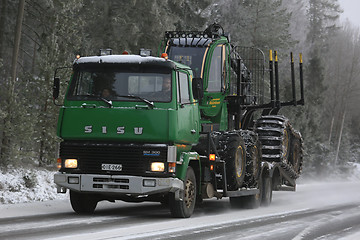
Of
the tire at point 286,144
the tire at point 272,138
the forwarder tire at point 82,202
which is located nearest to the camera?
the forwarder tire at point 82,202

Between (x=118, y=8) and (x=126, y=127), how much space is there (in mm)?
21030

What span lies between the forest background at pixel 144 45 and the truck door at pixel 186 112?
22.3 ft

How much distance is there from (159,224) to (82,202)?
7.84ft

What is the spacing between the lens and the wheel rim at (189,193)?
11.9 meters

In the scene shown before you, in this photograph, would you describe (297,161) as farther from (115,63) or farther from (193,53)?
(115,63)

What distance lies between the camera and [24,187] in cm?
1661

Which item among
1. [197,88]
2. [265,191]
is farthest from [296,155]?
[197,88]

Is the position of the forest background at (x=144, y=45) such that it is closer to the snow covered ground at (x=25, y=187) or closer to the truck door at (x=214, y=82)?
the snow covered ground at (x=25, y=187)

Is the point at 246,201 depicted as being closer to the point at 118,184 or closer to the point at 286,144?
the point at 286,144

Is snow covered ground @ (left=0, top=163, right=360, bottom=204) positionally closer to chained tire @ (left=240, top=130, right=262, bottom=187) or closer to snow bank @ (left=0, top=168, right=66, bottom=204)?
snow bank @ (left=0, top=168, right=66, bottom=204)

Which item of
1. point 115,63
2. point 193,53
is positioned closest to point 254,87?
point 193,53

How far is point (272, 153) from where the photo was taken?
1703cm

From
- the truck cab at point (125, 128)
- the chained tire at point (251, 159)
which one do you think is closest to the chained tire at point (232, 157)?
the chained tire at point (251, 159)

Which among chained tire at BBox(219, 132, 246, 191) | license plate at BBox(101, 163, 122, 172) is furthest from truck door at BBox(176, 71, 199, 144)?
chained tire at BBox(219, 132, 246, 191)
